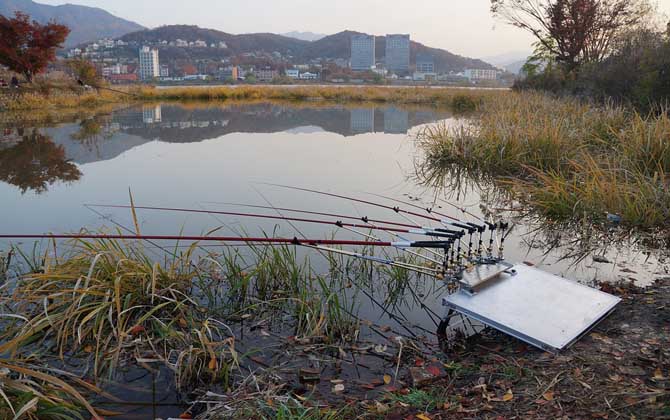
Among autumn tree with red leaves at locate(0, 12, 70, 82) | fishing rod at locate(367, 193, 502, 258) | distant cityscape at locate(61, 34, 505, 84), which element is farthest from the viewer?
distant cityscape at locate(61, 34, 505, 84)

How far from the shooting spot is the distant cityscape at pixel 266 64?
65062 mm

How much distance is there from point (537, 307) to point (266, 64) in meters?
83.8

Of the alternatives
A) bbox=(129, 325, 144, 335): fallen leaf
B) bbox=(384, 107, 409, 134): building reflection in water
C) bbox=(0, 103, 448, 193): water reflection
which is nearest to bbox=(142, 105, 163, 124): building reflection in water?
bbox=(0, 103, 448, 193): water reflection

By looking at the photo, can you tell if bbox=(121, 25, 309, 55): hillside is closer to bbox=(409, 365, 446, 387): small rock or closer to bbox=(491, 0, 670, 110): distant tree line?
bbox=(491, 0, 670, 110): distant tree line

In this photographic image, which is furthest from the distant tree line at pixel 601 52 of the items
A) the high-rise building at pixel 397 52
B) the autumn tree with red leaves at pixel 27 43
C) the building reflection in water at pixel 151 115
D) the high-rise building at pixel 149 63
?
the high-rise building at pixel 397 52

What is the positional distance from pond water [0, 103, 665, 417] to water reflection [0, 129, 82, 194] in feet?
0.05

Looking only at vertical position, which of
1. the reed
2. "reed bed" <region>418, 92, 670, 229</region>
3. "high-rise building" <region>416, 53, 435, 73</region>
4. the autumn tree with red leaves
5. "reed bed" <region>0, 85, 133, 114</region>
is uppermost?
"high-rise building" <region>416, 53, 435, 73</region>

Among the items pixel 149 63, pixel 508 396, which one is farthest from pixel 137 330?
pixel 149 63

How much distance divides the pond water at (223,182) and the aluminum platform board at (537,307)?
17.4 inches

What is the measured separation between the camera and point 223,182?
7422mm

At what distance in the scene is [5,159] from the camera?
8.91m

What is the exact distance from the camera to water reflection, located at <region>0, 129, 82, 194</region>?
741 cm

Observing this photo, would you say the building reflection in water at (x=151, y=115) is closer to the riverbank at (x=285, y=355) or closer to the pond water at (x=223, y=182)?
the pond water at (x=223, y=182)

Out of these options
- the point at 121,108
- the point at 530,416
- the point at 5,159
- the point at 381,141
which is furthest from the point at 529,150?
the point at 121,108
